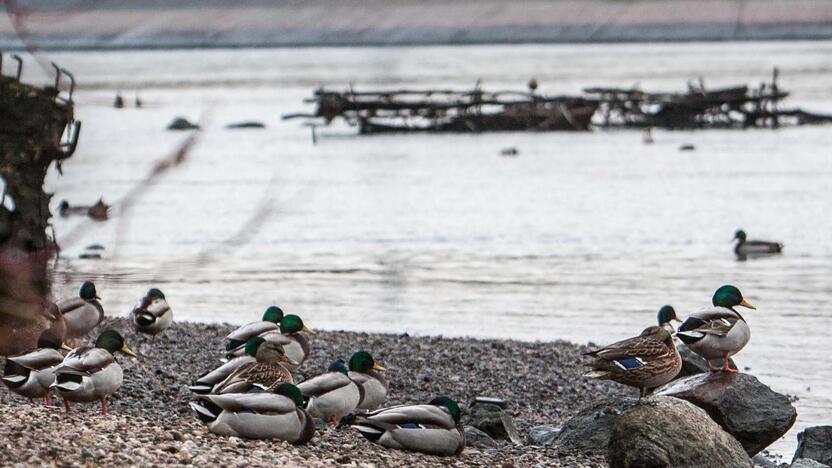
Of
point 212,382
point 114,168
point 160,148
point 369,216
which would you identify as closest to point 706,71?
point 160,148

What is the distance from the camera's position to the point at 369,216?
3572cm

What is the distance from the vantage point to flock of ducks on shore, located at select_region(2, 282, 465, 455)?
9141 mm

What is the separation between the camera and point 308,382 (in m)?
10.7

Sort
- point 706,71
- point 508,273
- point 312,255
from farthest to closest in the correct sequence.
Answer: point 706,71 → point 312,255 → point 508,273

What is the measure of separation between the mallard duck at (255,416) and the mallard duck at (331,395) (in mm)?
1142

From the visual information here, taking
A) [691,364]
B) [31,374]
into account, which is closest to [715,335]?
[691,364]

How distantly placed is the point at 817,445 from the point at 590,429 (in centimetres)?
181

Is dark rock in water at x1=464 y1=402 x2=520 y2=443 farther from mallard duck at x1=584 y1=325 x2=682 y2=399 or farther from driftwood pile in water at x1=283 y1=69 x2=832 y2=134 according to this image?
driftwood pile in water at x1=283 y1=69 x2=832 y2=134

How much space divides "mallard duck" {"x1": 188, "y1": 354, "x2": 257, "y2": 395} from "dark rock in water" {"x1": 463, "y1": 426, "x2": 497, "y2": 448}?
76.1 inches

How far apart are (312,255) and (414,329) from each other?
352 inches

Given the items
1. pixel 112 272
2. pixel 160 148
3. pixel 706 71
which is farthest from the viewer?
pixel 706 71

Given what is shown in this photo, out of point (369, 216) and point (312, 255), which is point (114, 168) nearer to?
point (369, 216)

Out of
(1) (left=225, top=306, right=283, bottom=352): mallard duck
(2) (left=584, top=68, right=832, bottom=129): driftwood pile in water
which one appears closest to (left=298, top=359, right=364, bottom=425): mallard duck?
(1) (left=225, top=306, right=283, bottom=352): mallard duck

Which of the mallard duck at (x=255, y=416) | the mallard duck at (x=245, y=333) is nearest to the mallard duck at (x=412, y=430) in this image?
the mallard duck at (x=255, y=416)
